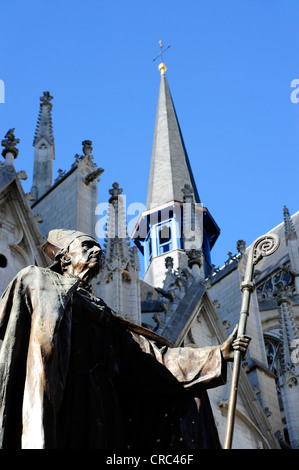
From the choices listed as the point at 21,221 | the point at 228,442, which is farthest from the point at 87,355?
the point at 21,221

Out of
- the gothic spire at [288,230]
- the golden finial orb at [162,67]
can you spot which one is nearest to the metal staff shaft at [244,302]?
the gothic spire at [288,230]

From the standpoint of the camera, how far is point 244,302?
4656 mm

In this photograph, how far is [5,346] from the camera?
4023mm

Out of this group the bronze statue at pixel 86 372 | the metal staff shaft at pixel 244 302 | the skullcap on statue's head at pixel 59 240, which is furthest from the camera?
the skullcap on statue's head at pixel 59 240

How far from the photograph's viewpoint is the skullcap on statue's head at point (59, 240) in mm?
4895

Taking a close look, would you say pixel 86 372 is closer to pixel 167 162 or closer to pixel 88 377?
pixel 88 377

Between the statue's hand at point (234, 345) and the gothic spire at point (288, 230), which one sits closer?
the statue's hand at point (234, 345)

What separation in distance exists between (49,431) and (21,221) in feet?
34.5

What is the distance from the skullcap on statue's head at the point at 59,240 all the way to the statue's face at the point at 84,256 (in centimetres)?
7

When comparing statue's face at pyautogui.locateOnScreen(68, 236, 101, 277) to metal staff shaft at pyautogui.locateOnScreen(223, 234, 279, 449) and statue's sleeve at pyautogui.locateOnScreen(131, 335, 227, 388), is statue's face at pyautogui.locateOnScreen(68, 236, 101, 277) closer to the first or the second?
statue's sleeve at pyautogui.locateOnScreen(131, 335, 227, 388)

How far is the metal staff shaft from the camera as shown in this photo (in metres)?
4.19

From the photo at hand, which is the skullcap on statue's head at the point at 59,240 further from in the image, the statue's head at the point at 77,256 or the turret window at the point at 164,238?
the turret window at the point at 164,238

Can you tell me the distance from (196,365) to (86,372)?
24.2 inches
